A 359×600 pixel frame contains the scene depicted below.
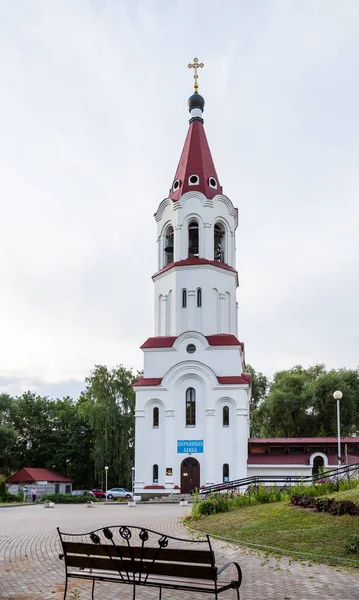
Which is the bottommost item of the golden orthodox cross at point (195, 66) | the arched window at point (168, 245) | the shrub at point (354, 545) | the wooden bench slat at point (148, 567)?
the shrub at point (354, 545)

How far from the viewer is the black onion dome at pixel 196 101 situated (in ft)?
168

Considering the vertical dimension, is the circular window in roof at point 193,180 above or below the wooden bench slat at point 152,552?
above

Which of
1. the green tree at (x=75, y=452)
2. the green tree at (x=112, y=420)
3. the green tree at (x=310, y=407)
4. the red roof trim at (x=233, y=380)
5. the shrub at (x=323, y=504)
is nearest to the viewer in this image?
the shrub at (x=323, y=504)

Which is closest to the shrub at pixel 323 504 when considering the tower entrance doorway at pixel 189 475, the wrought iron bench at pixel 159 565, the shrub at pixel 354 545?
the shrub at pixel 354 545

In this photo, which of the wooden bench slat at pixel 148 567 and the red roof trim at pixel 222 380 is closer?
Answer: the wooden bench slat at pixel 148 567

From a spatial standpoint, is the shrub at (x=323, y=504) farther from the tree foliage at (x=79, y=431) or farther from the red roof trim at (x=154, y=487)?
the tree foliage at (x=79, y=431)

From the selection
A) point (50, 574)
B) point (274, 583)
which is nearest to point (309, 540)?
point (274, 583)

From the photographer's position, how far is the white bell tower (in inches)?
Answer: 1617

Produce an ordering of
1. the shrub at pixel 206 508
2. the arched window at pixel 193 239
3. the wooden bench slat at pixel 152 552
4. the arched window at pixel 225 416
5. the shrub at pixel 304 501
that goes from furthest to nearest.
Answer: the arched window at pixel 193 239 < the arched window at pixel 225 416 < the shrub at pixel 206 508 < the shrub at pixel 304 501 < the wooden bench slat at pixel 152 552

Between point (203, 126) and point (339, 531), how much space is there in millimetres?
43165

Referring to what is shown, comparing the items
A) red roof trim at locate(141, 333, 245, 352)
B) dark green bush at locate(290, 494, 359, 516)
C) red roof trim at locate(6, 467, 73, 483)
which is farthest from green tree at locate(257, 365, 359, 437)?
dark green bush at locate(290, 494, 359, 516)

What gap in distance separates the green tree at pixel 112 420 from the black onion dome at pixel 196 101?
24.0m

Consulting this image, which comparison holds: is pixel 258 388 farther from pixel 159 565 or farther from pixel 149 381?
pixel 159 565

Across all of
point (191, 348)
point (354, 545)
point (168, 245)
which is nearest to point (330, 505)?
point (354, 545)
